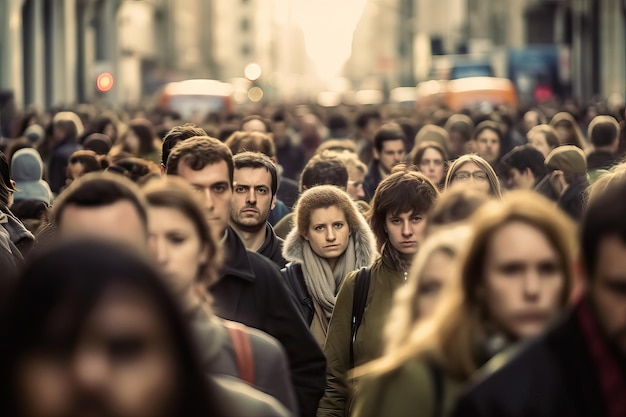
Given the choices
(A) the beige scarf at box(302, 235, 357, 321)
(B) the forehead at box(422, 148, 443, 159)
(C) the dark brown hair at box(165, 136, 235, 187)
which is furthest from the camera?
(B) the forehead at box(422, 148, 443, 159)

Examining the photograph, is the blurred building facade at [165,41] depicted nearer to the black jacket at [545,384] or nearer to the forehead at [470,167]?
the forehead at [470,167]

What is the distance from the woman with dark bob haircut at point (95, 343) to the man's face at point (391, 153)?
13201mm

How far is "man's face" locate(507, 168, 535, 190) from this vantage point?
13555mm

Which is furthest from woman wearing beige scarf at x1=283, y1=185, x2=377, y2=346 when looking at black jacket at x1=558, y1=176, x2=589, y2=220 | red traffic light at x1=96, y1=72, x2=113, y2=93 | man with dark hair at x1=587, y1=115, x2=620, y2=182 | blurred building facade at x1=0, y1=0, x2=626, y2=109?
blurred building facade at x1=0, y1=0, x2=626, y2=109

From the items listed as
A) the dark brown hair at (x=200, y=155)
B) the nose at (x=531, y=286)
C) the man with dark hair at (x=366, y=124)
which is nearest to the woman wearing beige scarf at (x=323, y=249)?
the dark brown hair at (x=200, y=155)

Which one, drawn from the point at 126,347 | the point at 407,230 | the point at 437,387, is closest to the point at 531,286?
the point at 437,387

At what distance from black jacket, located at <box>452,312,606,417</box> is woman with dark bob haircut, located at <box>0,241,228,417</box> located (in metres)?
0.94

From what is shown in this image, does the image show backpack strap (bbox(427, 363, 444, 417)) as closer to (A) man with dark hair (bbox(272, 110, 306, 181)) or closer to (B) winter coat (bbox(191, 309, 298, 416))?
(B) winter coat (bbox(191, 309, 298, 416))

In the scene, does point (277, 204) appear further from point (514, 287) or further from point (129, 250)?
point (129, 250)

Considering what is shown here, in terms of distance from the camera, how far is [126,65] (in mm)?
86625

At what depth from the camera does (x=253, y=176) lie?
9.99 metres

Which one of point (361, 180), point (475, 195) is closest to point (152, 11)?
point (361, 180)

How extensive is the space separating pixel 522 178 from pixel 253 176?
13.5 ft

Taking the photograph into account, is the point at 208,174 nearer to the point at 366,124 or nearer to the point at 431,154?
the point at 431,154
